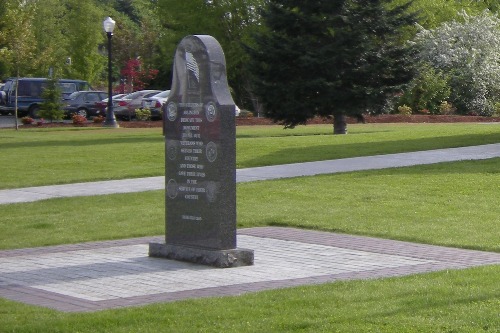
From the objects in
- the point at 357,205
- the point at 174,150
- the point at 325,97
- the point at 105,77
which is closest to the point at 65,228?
the point at 174,150

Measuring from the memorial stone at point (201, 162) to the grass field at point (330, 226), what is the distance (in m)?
1.87

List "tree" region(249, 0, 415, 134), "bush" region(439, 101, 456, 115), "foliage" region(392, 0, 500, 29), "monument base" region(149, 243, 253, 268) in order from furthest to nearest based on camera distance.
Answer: "foliage" region(392, 0, 500, 29) < "bush" region(439, 101, 456, 115) < "tree" region(249, 0, 415, 134) < "monument base" region(149, 243, 253, 268)

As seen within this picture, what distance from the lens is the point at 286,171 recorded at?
19.5m

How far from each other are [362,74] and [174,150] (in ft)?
73.3

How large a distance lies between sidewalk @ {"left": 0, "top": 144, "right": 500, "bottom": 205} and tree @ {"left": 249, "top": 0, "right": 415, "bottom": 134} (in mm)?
9299

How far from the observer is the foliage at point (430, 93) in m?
47.2

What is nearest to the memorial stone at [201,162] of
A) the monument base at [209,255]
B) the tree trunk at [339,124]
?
the monument base at [209,255]

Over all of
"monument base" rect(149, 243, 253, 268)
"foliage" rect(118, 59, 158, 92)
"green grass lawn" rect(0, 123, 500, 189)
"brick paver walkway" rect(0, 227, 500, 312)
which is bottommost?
"brick paver walkway" rect(0, 227, 500, 312)

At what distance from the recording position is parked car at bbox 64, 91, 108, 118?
4919cm

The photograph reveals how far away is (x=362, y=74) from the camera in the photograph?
1291 inches

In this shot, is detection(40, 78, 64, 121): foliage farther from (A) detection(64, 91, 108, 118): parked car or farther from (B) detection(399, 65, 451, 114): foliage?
(B) detection(399, 65, 451, 114): foliage

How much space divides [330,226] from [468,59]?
37.4 metres

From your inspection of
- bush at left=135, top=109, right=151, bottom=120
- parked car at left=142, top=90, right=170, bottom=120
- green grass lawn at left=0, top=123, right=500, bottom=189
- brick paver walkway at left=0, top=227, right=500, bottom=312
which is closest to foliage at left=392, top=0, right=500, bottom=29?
parked car at left=142, top=90, right=170, bottom=120

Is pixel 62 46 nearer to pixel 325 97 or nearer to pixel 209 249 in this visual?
pixel 325 97
